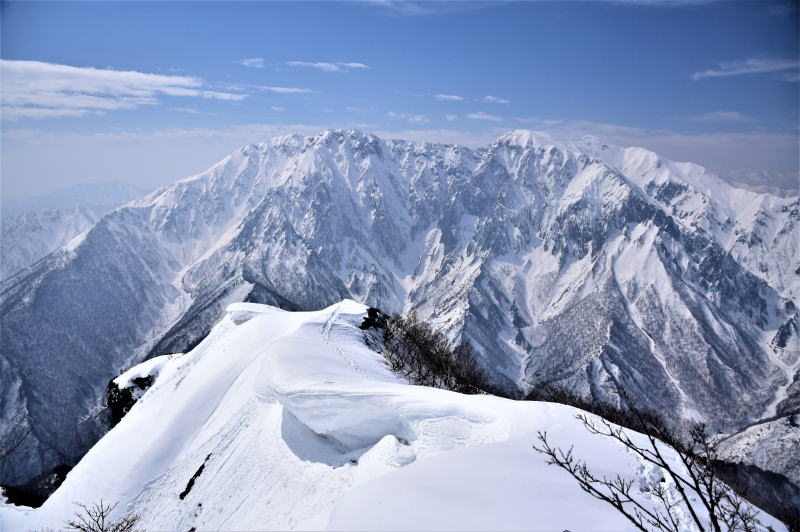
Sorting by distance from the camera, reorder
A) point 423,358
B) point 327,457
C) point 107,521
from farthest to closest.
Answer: point 423,358 < point 107,521 < point 327,457

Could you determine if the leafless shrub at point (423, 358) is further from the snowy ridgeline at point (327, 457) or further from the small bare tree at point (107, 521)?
the small bare tree at point (107, 521)

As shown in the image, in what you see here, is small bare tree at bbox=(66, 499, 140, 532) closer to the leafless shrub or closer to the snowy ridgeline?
the snowy ridgeline

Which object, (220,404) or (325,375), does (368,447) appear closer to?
(325,375)

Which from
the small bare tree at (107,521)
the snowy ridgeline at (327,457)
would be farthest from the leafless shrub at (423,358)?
the small bare tree at (107,521)

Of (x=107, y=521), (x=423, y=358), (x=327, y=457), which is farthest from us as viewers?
(x=423, y=358)

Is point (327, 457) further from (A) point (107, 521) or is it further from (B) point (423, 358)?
(B) point (423, 358)

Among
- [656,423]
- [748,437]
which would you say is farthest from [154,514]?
[748,437]

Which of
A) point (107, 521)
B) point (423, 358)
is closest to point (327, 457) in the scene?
point (107, 521)

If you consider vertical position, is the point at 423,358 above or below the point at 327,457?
below

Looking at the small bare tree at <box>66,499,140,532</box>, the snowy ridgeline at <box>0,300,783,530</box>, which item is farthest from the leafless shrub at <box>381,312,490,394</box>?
the small bare tree at <box>66,499,140,532</box>
